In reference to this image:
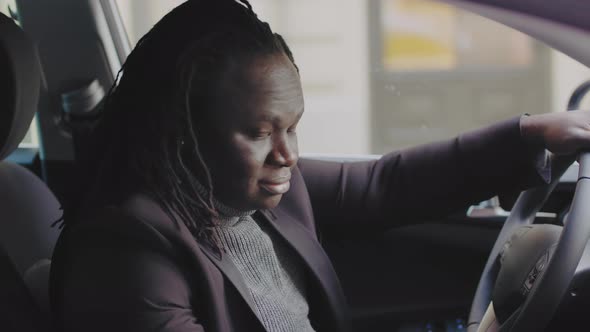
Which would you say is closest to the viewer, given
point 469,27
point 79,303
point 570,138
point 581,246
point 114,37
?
point 581,246

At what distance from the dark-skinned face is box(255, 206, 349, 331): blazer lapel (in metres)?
0.22

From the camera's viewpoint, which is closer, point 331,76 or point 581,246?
point 581,246

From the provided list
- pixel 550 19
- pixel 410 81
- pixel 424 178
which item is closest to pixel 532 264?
pixel 424 178

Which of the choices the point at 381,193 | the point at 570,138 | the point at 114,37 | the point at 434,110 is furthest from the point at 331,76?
the point at 570,138

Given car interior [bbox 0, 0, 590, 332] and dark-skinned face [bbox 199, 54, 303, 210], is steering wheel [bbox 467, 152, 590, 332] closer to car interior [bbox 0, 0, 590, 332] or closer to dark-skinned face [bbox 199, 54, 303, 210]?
car interior [bbox 0, 0, 590, 332]

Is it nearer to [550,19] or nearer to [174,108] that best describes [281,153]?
[174,108]

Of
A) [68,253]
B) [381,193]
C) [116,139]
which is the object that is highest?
[116,139]

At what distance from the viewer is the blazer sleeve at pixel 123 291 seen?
1.34 meters

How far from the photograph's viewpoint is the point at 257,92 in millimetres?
1372

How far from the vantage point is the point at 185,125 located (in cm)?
139

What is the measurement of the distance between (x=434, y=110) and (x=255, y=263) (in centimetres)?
312

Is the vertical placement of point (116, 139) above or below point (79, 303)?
above

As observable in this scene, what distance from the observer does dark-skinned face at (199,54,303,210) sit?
1.37 meters

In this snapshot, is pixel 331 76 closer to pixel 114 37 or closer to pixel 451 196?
pixel 114 37
